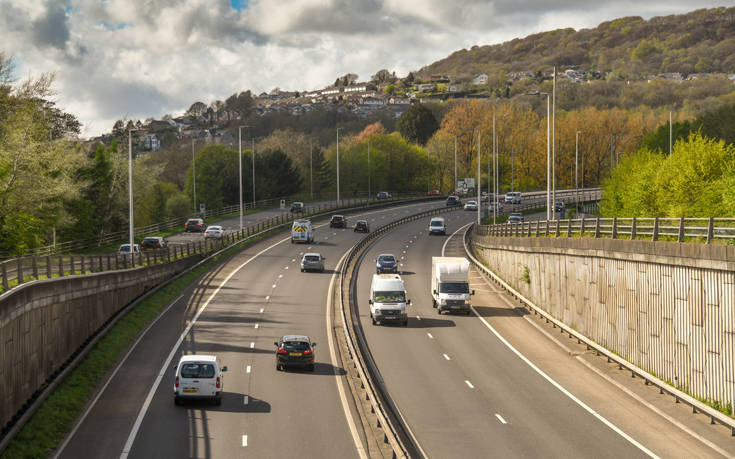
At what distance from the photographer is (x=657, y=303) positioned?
3192 cm

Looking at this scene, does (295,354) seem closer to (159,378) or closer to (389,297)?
(159,378)

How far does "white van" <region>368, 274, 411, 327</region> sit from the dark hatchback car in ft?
36.9

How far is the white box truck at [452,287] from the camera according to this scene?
1988 inches

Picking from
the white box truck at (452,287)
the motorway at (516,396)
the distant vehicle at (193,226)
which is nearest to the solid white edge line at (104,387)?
the motorway at (516,396)

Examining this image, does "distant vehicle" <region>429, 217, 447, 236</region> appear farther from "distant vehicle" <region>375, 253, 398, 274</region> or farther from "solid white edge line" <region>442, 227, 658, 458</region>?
"solid white edge line" <region>442, 227, 658, 458</region>

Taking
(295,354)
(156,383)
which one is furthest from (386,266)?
(156,383)

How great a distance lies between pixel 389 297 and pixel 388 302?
1.75 ft

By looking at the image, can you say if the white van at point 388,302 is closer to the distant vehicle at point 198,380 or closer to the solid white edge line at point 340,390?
the solid white edge line at point 340,390

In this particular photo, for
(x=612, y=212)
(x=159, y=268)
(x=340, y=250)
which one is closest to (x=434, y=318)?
(x=159, y=268)

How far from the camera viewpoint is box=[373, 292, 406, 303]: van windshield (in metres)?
47.4

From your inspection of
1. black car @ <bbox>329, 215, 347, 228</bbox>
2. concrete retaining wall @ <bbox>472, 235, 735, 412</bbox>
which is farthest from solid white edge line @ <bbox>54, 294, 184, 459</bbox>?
black car @ <bbox>329, 215, 347, 228</bbox>

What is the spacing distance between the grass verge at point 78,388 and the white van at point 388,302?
12.8 m

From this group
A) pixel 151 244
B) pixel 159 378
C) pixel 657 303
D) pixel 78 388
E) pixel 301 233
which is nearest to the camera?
pixel 657 303

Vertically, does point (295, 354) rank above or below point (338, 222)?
below
